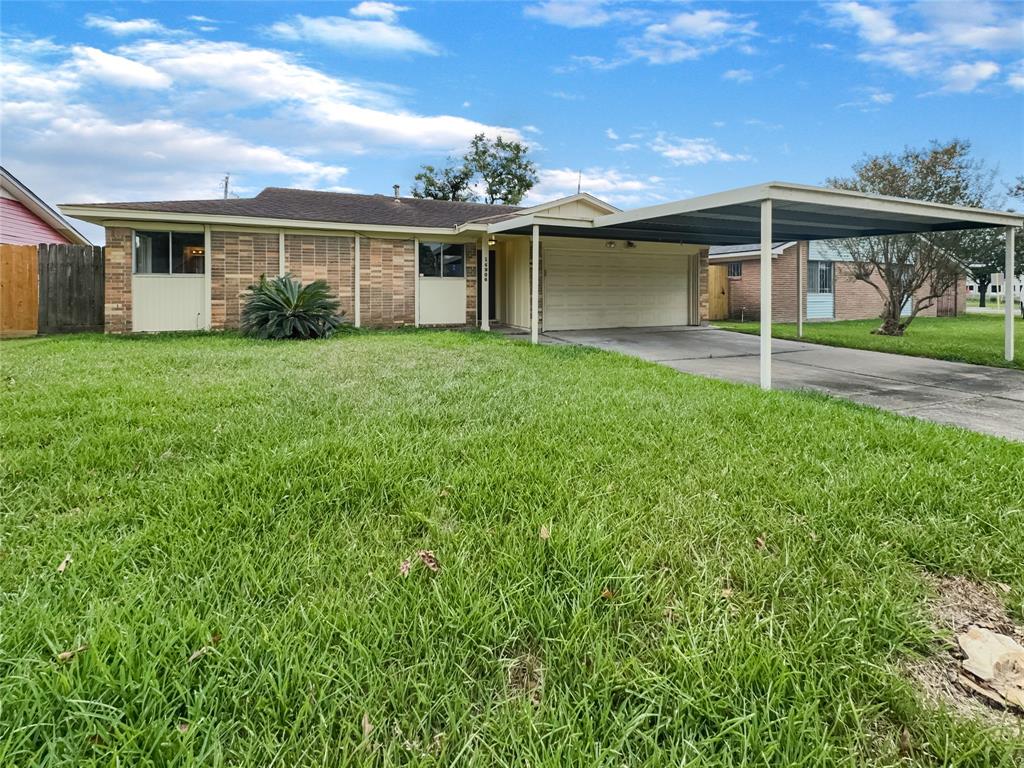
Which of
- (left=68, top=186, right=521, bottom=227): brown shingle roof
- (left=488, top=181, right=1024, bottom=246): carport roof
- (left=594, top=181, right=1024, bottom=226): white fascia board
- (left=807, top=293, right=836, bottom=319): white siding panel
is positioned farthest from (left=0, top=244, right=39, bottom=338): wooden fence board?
(left=807, top=293, right=836, bottom=319): white siding panel

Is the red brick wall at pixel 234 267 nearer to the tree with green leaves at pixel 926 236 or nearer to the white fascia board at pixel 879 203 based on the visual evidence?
the white fascia board at pixel 879 203

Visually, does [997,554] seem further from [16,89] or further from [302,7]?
[16,89]

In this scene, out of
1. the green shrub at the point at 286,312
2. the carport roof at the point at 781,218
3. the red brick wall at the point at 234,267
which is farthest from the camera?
the red brick wall at the point at 234,267

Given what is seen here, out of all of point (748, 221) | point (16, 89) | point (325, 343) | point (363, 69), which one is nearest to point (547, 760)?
point (325, 343)

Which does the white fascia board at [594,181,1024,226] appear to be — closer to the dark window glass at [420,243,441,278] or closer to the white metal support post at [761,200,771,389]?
the white metal support post at [761,200,771,389]

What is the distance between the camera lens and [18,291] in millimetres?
12086

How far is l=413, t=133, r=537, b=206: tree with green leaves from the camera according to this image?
3144 cm

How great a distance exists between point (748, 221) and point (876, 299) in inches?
649

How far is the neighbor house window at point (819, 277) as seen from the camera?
21.1 m

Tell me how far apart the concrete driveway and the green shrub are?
510 centimetres

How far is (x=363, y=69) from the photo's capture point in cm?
1424

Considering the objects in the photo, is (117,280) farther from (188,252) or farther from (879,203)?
(879,203)

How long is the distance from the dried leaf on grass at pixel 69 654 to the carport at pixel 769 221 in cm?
670

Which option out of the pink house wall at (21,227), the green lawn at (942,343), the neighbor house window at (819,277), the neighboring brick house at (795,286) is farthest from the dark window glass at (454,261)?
the neighbor house window at (819,277)
